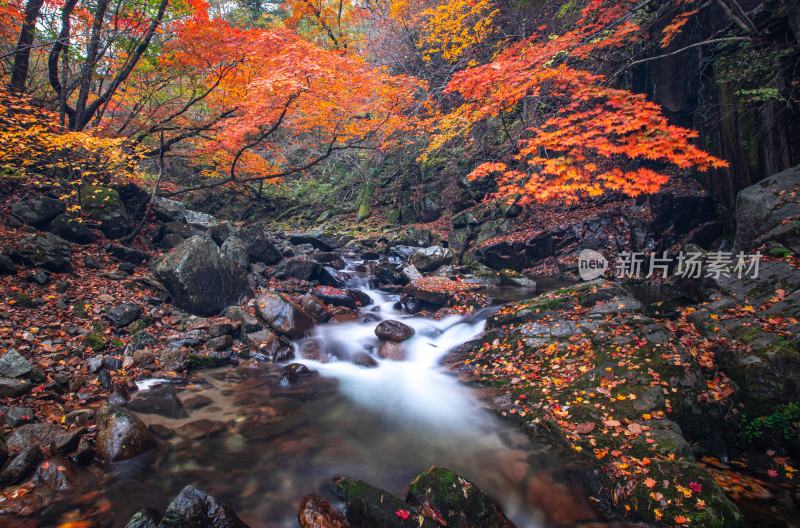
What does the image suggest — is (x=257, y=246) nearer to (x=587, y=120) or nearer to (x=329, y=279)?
(x=329, y=279)

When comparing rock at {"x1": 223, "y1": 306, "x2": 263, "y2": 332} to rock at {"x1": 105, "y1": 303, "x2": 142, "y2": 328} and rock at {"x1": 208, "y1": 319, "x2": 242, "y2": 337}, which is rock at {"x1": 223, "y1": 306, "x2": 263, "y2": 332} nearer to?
rock at {"x1": 208, "y1": 319, "x2": 242, "y2": 337}

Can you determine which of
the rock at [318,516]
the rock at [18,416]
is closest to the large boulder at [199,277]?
the rock at [18,416]

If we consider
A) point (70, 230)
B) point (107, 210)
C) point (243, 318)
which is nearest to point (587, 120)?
point (243, 318)

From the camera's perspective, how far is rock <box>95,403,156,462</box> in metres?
4.38

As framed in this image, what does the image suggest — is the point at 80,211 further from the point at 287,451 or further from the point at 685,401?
the point at 685,401

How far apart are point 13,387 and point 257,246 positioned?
8.42 metres

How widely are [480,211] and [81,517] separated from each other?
1570 centimetres

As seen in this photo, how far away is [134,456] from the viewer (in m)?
4.51

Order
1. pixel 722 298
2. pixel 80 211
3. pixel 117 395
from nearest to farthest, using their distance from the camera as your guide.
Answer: pixel 117 395
pixel 722 298
pixel 80 211

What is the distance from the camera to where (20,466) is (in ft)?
12.3

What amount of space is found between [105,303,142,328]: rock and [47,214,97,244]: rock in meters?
2.97

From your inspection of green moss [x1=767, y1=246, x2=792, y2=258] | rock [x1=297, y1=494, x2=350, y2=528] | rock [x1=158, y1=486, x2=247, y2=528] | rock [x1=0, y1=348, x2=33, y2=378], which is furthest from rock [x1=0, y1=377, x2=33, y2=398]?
green moss [x1=767, y1=246, x2=792, y2=258]

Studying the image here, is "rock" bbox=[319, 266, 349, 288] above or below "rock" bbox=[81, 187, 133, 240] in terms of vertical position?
below

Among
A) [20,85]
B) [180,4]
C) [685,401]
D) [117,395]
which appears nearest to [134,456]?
[117,395]
